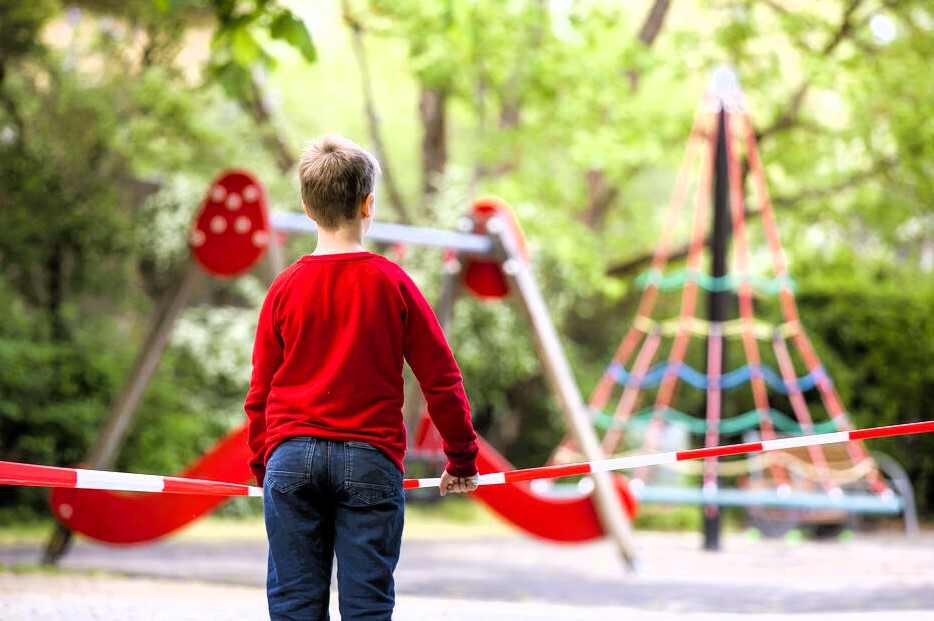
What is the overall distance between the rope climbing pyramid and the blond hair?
6368 millimetres

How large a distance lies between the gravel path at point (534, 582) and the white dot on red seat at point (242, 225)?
181 cm

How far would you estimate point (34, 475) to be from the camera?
2.72 m

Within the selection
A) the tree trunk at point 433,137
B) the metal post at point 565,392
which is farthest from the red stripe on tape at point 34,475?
the tree trunk at point 433,137

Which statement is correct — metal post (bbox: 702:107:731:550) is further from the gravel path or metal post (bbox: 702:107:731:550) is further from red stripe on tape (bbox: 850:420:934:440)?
red stripe on tape (bbox: 850:420:934:440)

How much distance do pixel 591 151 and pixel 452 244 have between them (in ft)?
18.3

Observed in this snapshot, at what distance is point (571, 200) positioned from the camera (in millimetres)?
15102

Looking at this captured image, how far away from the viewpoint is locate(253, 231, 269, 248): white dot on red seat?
6535mm

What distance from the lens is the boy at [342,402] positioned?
2.54m

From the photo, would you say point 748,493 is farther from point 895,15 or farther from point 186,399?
point 895,15

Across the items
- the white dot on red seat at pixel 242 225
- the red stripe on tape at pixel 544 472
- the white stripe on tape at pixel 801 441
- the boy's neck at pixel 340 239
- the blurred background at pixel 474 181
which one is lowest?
the red stripe on tape at pixel 544 472

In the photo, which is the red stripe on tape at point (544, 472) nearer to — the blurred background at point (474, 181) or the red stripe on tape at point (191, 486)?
the red stripe on tape at point (191, 486)

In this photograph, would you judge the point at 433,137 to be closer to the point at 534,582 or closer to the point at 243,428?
the point at 534,582

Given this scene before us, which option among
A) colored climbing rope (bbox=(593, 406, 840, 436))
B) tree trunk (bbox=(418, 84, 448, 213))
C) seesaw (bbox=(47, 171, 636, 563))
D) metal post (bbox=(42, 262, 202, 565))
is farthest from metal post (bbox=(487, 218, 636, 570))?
tree trunk (bbox=(418, 84, 448, 213))

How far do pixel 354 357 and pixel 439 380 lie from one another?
185 mm
